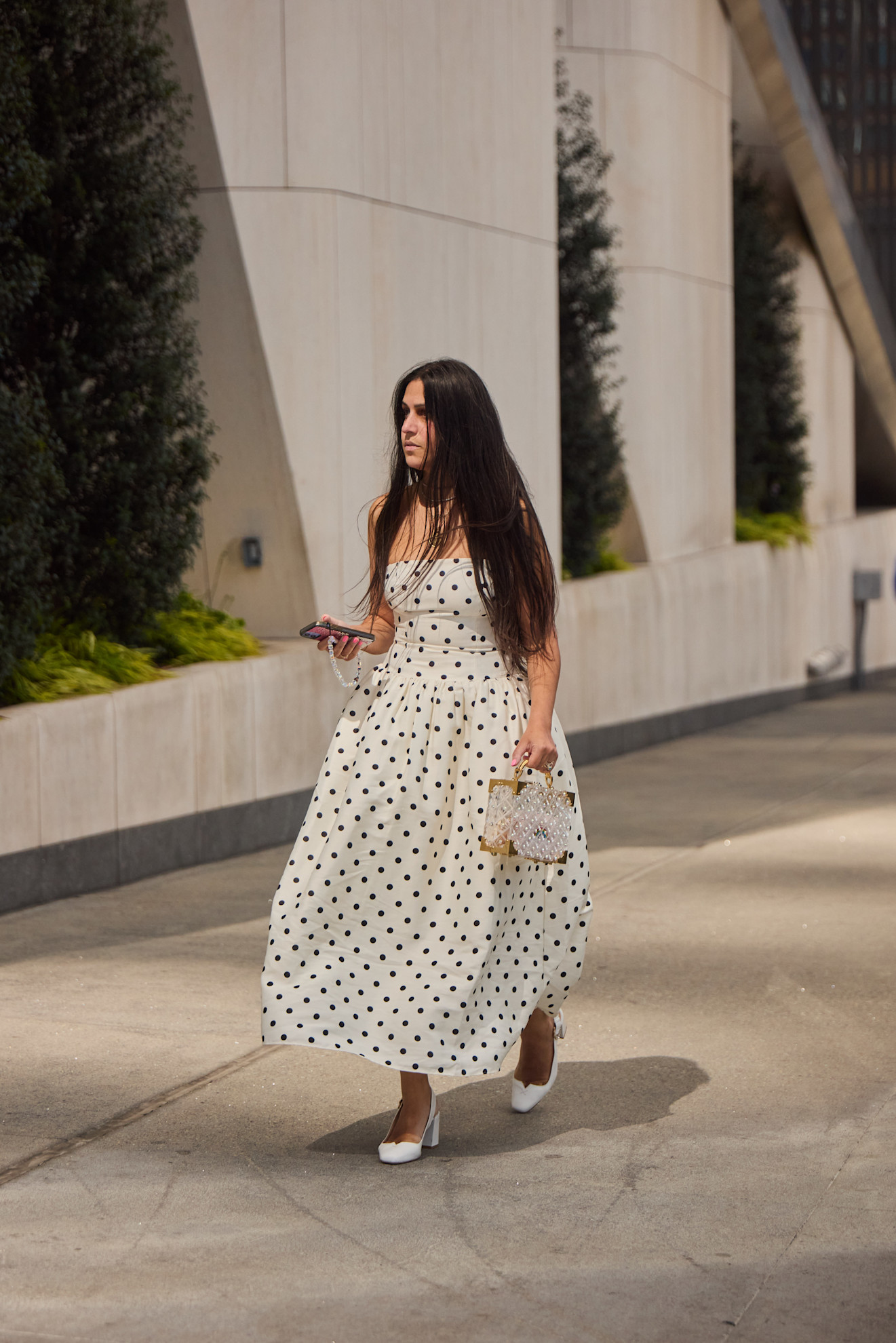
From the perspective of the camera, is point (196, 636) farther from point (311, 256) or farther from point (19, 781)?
point (311, 256)

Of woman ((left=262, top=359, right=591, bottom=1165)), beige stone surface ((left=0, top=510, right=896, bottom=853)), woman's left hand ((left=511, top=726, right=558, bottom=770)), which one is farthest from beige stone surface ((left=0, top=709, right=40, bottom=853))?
woman's left hand ((left=511, top=726, right=558, bottom=770))

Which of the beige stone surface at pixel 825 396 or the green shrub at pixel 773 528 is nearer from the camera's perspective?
the green shrub at pixel 773 528

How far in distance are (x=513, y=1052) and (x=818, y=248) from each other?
17.5m

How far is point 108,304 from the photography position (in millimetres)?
8672

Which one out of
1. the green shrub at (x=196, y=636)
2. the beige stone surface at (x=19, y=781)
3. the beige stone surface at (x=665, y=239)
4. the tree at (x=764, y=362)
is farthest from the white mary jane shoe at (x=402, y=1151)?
the tree at (x=764, y=362)

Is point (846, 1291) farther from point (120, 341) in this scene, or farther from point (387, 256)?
point (387, 256)

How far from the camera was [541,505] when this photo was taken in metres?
13.2

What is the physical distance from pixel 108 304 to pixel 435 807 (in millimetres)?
4914

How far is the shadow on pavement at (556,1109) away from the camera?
4785mm

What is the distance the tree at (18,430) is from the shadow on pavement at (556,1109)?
3529 millimetres

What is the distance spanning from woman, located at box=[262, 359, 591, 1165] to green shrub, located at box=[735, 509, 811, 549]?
1423 centimetres

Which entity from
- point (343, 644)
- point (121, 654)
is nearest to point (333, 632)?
point (343, 644)

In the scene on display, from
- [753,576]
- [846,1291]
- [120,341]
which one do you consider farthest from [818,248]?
[846,1291]

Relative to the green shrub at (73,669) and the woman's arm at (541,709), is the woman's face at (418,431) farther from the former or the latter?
the green shrub at (73,669)
